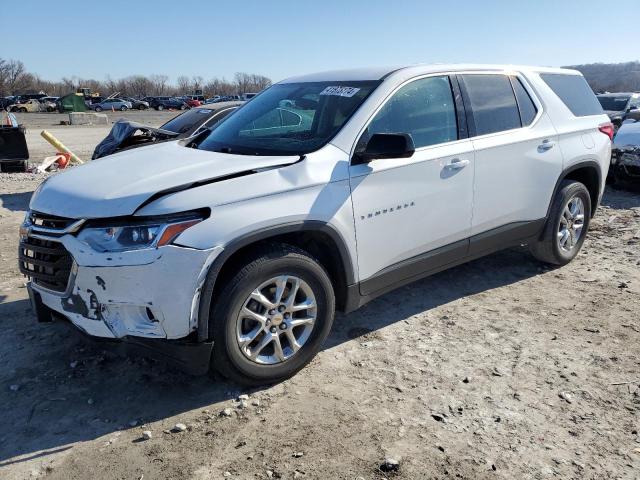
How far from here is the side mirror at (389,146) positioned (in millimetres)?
3195

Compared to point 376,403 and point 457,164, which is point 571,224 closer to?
point 457,164

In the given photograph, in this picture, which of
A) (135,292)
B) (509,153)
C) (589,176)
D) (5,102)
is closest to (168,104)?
(5,102)

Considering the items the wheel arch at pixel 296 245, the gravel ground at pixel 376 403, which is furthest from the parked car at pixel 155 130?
the wheel arch at pixel 296 245

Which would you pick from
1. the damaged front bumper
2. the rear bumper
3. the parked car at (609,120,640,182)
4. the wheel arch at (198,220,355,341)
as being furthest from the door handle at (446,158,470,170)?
the parked car at (609,120,640,182)

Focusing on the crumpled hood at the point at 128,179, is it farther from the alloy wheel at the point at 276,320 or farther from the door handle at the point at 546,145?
the door handle at the point at 546,145

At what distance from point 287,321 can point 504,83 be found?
2.81 meters

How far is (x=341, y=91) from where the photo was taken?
12.4ft

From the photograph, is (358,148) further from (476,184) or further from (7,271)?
(7,271)

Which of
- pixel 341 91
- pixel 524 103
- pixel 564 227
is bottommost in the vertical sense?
pixel 564 227

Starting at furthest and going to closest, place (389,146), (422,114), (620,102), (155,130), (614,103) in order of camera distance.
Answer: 1. (614,103)
2. (620,102)
3. (155,130)
4. (422,114)
5. (389,146)

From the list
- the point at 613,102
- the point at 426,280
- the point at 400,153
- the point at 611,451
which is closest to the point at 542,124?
the point at 426,280

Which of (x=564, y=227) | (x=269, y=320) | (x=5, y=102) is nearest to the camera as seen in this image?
(x=269, y=320)

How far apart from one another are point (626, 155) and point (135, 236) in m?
8.04

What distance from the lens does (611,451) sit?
2.62 meters
